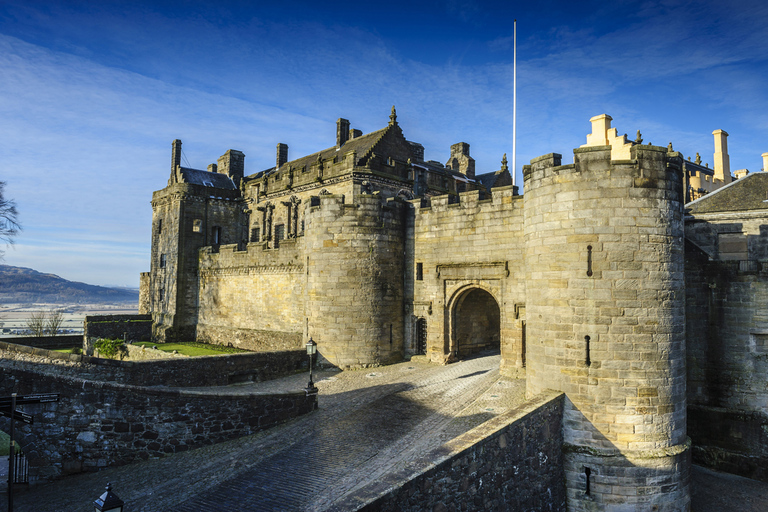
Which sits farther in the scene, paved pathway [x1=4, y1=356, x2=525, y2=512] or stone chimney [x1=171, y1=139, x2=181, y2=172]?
stone chimney [x1=171, y1=139, x2=181, y2=172]

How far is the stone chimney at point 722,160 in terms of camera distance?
34781mm

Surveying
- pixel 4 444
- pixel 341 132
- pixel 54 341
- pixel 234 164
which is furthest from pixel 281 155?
pixel 4 444

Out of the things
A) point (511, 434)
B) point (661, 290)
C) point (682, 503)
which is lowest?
point (682, 503)

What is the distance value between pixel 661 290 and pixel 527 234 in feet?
10.8

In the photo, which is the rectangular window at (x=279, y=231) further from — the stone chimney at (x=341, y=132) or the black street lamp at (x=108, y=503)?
the black street lamp at (x=108, y=503)

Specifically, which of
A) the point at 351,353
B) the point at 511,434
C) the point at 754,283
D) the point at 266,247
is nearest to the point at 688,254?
the point at 754,283

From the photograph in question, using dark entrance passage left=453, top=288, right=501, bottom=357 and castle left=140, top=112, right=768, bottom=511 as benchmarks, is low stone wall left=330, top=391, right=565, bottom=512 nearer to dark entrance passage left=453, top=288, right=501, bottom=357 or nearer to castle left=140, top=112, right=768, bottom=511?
castle left=140, top=112, right=768, bottom=511

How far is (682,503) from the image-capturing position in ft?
38.2

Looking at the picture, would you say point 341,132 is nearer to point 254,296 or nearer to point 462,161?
point 462,161

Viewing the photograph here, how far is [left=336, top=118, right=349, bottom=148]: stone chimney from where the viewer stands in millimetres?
31578

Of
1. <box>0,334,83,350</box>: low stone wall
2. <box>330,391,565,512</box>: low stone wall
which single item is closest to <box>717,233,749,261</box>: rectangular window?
<box>330,391,565,512</box>: low stone wall

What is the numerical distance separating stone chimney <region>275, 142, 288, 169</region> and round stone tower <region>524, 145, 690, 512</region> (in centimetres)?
2759

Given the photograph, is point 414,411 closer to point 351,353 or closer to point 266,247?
point 351,353

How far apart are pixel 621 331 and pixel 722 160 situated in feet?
102
